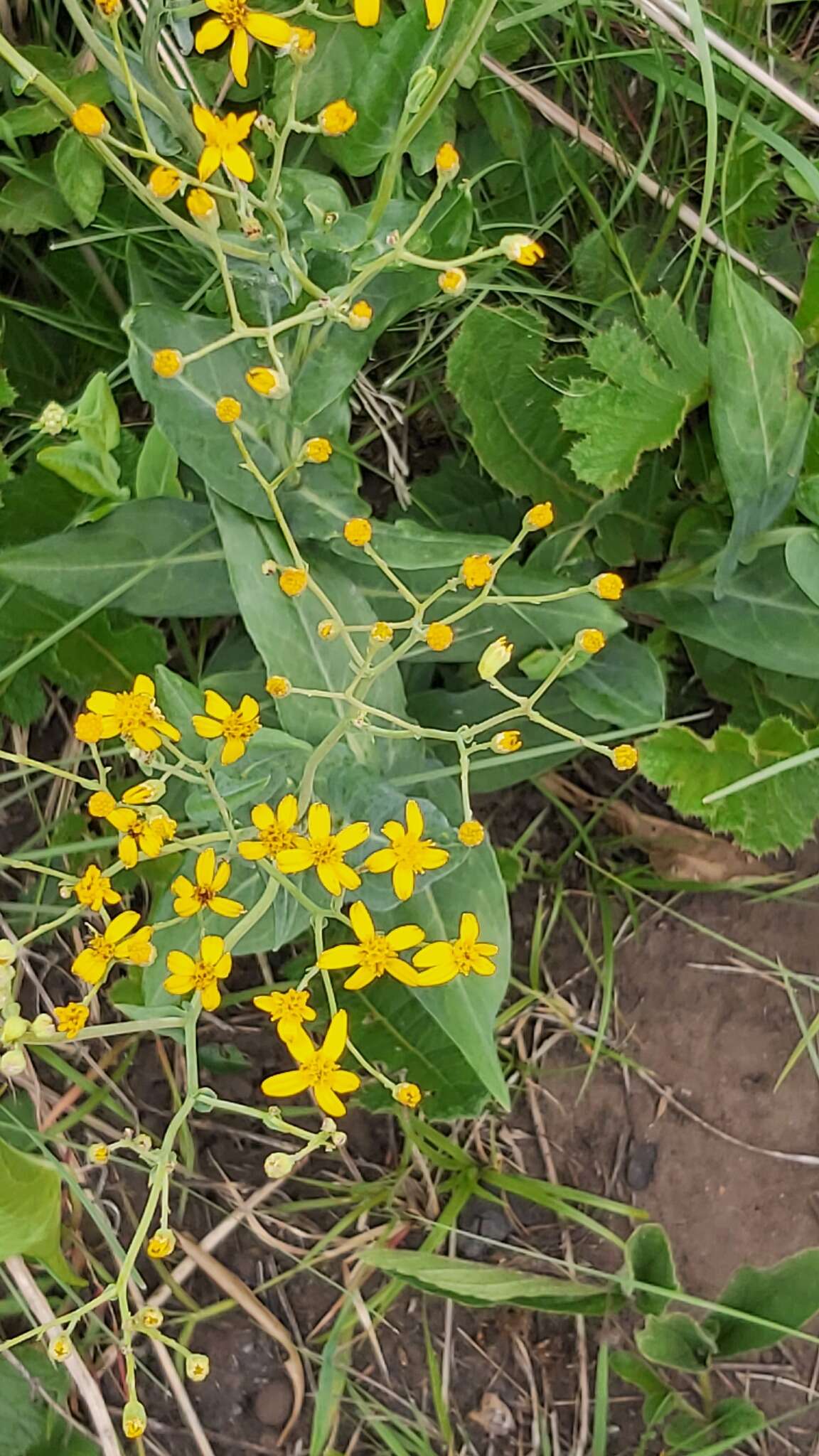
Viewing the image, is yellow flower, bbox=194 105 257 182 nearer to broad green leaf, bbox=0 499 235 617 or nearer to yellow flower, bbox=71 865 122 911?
broad green leaf, bbox=0 499 235 617

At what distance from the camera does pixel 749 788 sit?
4.66 ft

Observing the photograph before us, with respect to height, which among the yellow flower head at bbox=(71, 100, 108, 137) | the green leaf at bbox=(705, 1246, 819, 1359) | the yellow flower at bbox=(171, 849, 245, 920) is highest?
the yellow flower head at bbox=(71, 100, 108, 137)

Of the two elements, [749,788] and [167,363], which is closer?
[167,363]

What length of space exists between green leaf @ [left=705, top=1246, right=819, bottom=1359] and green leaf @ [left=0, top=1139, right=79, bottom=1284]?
2.69 feet

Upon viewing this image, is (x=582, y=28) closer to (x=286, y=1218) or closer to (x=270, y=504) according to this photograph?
(x=270, y=504)

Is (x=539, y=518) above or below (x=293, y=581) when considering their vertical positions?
above

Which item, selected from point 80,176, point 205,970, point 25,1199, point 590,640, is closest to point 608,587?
point 590,640

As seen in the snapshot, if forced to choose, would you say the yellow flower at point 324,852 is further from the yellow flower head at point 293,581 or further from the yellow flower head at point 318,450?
the yellow flower head at point 318,450

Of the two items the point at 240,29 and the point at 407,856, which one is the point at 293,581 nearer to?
the point at 407,856

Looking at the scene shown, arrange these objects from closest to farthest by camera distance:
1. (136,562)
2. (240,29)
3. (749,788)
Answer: (240,29), (136,562), (749,788)

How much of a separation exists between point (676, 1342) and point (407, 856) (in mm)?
915

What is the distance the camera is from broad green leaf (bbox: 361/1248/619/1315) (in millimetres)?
1521

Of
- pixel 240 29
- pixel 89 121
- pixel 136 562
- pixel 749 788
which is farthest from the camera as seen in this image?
pixel 749 788

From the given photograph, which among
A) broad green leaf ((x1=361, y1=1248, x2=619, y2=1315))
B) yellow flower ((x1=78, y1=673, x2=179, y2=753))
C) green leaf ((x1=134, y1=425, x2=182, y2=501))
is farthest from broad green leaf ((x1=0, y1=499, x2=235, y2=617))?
broad green leaf ((x1=361, y1=1248, x2=619, y2=1315))
